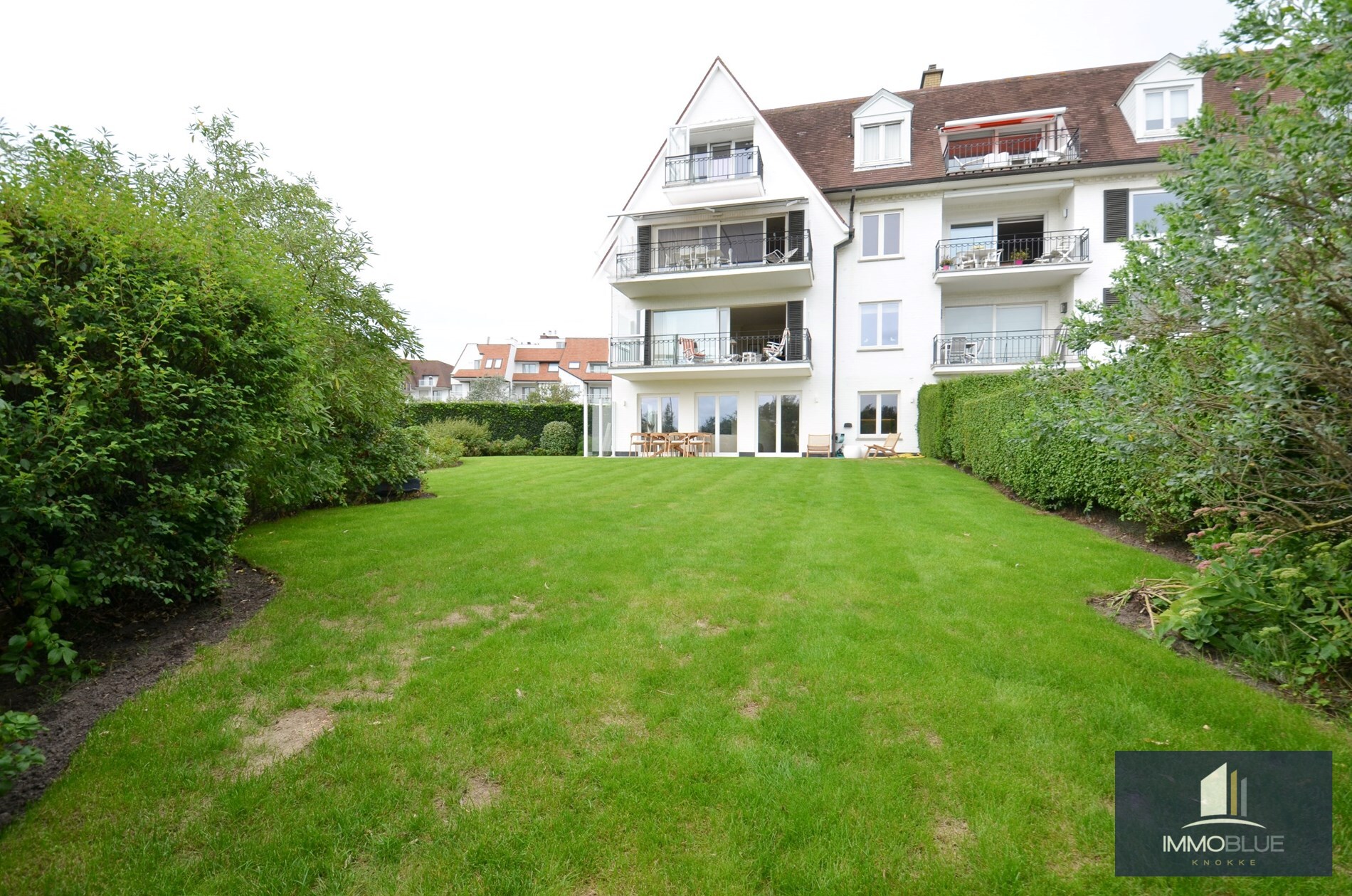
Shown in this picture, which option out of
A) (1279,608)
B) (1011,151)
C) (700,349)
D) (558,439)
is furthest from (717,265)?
(1279,608)

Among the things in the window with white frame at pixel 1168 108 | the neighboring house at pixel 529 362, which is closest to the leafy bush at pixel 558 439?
the window with white frame at pixel 1168 108

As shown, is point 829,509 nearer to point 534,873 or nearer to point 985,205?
point 534,873

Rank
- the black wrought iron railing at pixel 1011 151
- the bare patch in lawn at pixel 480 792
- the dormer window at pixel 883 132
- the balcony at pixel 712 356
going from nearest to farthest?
the bare patch in lawn at pixel 480 792 < the black wrought iron railing at pixel 1011 151 < the balcony at pixel 712 356 < the dormer window at pixel 883 132

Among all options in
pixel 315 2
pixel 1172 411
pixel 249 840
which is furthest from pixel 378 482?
pixel 1172 411

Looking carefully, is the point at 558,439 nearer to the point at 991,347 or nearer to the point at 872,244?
the point at 872,244

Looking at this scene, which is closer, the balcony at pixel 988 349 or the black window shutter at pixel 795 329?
the balcony at pixel 988 349

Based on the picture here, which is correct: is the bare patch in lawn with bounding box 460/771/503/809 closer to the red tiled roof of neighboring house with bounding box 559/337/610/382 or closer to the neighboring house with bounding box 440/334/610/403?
the neighboring house with bounding box 440/334/610/403

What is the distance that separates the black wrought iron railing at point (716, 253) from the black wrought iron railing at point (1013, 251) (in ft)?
16.0

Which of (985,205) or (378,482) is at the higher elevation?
(985,205)

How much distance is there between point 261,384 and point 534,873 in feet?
13.6

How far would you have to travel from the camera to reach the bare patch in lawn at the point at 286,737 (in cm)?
261

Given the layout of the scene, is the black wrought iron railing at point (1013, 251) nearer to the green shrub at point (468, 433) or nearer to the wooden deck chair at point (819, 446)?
the wooden deck chair at point (819, 446)

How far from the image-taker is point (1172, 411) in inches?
141

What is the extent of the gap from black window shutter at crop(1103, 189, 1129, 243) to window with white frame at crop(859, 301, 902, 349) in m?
6.65
